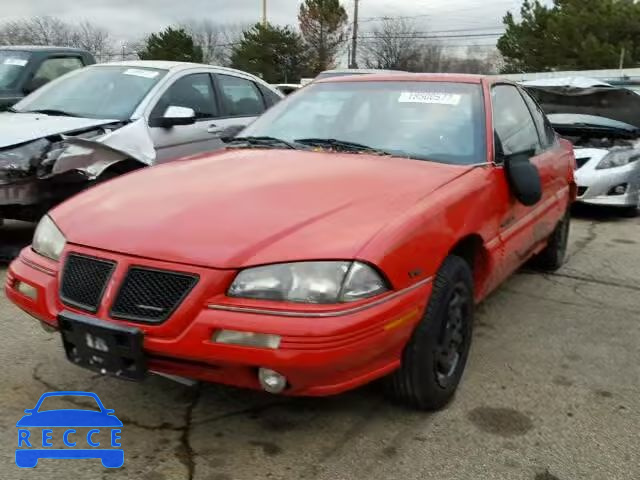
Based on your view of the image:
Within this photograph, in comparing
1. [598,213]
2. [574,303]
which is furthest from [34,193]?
[598,213]

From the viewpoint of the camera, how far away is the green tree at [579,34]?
31.7m

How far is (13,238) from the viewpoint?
19.2 ft

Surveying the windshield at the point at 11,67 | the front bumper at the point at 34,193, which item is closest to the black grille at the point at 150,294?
the front bumper at the point at 34,193

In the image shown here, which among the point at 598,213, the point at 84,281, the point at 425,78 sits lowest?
the point at 598,213

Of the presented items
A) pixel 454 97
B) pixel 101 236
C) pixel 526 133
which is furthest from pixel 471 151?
pixel 101 236

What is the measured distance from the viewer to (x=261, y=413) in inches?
116

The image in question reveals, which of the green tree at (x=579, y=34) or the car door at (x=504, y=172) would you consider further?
the green tree at (x=579, y=34)

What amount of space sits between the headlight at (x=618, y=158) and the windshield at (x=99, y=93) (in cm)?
518

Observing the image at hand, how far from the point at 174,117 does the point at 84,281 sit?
3.34 meters

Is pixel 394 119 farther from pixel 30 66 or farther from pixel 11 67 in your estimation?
pixel 11 67

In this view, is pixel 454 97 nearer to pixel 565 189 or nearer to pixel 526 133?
pixel 526 133

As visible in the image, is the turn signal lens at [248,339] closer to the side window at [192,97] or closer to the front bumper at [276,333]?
the front bumper at [276,333]

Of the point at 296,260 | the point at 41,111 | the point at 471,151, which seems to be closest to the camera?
the point at 296,260

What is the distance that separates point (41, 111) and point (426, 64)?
180ft
